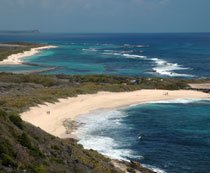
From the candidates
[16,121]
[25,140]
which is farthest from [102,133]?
[25,140]

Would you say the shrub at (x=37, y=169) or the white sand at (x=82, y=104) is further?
the white sand at (x=82, y=104)

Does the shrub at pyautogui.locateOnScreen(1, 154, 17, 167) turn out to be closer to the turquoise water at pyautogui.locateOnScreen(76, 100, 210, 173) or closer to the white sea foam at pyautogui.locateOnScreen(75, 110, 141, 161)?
the turquoise water at pyautogui.locateOnScreen(76, 100, 210, 173)

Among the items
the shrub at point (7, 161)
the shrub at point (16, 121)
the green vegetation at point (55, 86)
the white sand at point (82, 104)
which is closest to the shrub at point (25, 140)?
the shrub at point (16, 121)

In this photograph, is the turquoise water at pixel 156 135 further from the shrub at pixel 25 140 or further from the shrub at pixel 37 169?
the shrub at pixel 37 169

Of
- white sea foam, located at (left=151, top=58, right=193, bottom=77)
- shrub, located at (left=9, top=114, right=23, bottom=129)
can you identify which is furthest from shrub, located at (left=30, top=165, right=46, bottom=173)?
white sea foam, located at (left=151, top=58, right=193, bottom=77)

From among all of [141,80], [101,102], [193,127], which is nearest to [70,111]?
[101,102]

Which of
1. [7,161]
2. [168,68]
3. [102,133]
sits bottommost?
[102,133]

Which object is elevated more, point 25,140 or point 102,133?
point 25,140

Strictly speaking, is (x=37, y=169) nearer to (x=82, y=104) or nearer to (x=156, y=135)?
(x=156, y=135)

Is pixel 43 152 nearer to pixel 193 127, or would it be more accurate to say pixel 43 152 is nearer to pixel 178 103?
pixel 193 127
